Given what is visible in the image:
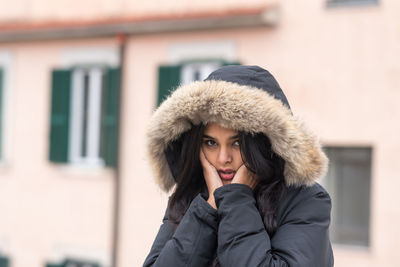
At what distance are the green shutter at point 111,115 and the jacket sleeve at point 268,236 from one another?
7.71 meters

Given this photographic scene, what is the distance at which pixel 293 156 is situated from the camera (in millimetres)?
2139

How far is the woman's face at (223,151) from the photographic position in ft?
7.26

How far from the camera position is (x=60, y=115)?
404 inches

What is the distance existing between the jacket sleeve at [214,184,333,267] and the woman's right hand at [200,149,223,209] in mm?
56

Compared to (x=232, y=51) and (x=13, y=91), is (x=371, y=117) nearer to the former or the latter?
(x=232, y=51)

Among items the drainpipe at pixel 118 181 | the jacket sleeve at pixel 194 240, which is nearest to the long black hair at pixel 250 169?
the jacket sleeve at pixel 194 240

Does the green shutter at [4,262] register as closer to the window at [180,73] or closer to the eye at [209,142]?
the window at [180,73]

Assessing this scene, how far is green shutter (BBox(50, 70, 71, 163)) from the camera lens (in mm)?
10172

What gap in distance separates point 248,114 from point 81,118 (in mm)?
8292

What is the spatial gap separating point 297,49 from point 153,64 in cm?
218

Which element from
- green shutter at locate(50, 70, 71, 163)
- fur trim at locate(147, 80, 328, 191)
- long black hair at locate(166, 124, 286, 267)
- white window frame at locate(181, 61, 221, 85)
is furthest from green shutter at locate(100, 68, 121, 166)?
fur trim at locate(147, 80, 328, 191)

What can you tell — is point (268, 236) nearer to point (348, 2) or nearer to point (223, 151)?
point (223, 151)

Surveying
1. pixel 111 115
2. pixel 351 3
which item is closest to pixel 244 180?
pixel 351 3

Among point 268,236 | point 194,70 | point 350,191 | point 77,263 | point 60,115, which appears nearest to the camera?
point 268,236
